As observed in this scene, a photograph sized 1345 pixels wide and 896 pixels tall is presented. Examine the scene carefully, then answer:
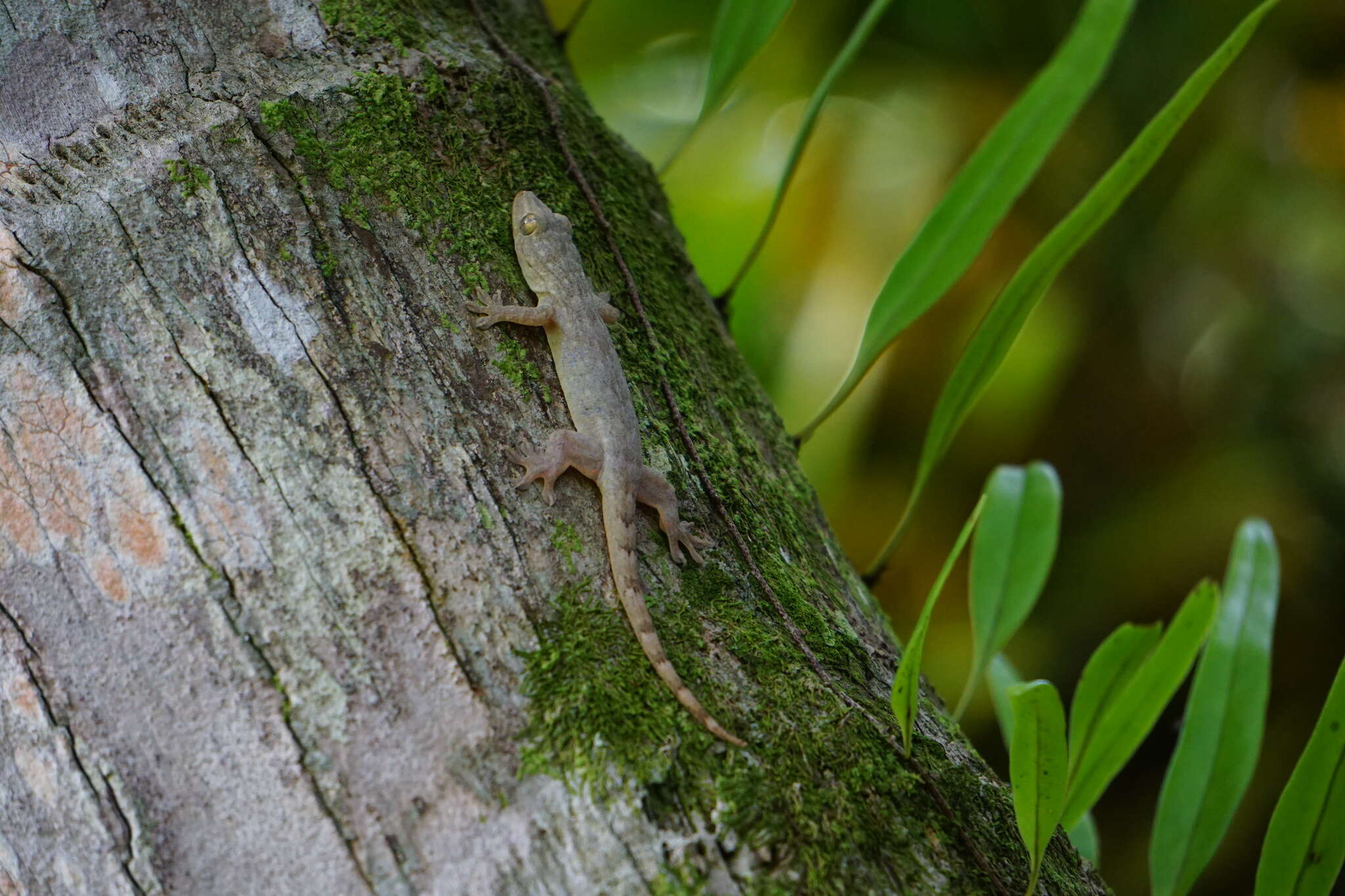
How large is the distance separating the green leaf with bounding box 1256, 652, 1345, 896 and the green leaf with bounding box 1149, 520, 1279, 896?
0.17 meters

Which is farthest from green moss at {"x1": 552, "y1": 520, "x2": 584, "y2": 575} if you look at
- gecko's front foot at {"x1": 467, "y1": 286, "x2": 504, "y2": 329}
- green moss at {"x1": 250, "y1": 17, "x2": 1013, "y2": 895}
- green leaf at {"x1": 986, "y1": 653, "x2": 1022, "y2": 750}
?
green leaf at {"x1": 986, "y1": 653, "x2": 1022, "y2": 750}

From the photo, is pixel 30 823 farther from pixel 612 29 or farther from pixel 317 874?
pixel 612 29

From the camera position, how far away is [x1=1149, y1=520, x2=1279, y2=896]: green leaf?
2.33 m

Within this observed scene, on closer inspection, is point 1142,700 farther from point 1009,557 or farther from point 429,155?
point 429,155

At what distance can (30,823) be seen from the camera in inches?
60.0

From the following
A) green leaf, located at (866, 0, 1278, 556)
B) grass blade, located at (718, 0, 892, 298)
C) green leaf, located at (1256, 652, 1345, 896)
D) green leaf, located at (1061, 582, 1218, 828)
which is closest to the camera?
green leaf, located at (1256, 652, 1345, 896)

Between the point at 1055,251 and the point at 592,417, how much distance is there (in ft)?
4.11

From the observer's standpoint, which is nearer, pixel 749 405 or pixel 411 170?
pixel 411 170

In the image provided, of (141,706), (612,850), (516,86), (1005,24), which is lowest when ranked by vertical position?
(141,706)

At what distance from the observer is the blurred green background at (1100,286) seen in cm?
488

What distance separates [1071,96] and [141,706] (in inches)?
97.3

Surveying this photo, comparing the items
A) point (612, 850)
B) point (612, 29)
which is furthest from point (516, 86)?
point (612, 29)

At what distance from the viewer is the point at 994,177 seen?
2510 millimetres

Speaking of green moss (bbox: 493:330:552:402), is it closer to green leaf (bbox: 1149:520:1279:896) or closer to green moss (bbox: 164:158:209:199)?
green moss (bbox: 164:158:209:199)
